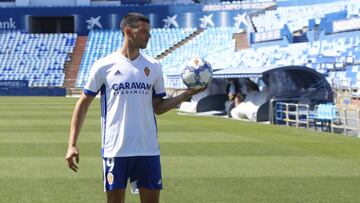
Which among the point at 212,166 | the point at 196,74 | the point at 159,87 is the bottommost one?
the point at 212,166

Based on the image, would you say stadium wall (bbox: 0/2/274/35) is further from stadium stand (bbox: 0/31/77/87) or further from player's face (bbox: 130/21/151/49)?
player's face (bbox: 130/21/151/49)

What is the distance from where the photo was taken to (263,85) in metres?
28.8

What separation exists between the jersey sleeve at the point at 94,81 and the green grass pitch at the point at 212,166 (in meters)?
3.74

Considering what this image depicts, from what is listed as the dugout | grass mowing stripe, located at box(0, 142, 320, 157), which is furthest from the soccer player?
the dugout

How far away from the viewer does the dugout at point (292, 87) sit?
86.2ft

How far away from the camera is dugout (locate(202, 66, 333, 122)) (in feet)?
86.2

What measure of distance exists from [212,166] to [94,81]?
7433 mm

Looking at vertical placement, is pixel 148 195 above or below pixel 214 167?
above

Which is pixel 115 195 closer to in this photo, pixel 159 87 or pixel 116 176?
pixel 116 176

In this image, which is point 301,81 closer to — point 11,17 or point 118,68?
point 118,68

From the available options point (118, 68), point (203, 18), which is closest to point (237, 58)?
point (203, 18)

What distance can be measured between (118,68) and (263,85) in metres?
23.4

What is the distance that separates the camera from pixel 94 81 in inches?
226

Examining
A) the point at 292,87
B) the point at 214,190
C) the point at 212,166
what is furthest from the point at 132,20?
the point at 292,87
